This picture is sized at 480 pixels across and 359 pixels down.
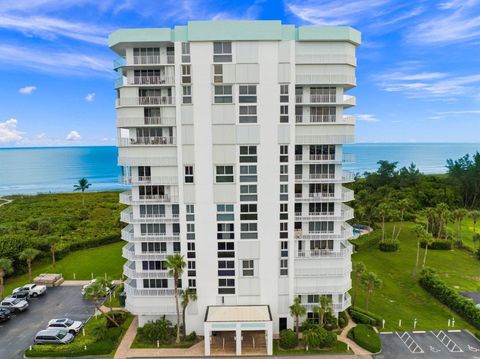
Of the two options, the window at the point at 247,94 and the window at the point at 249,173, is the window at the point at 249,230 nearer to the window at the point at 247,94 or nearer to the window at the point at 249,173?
the window at the point at 249,173

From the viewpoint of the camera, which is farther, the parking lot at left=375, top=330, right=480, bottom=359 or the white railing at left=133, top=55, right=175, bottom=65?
the white railing at left=133, top=55, right=175, bottom=65

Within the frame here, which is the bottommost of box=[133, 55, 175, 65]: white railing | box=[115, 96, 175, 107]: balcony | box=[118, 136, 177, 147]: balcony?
box=[118, 136, 177, 147]: balcony

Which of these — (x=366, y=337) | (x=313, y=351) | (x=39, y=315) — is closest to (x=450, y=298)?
(x=366, y=337)

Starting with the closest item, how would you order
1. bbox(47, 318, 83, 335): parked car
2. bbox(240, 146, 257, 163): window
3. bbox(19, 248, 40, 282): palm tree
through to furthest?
bbox(240, 146, 257, 163): window < bbox(47, 318, 83, 335): parked car < bbox(19, 248, 40, 282): palm tree

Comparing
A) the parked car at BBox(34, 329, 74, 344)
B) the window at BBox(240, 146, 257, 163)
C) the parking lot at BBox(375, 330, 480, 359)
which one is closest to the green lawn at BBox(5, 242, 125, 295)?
the parked car at BBox(34, 329, 74, 344)

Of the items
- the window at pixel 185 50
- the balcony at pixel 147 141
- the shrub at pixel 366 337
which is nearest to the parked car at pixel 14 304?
the balcony at pixel 147 141

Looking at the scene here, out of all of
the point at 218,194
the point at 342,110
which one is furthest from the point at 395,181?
the point at 218,194

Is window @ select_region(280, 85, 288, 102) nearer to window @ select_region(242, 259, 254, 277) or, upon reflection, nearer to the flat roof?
window @ select_region(242, 259, 254, 277)

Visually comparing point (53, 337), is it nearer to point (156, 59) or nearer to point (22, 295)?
point (22, 295)
